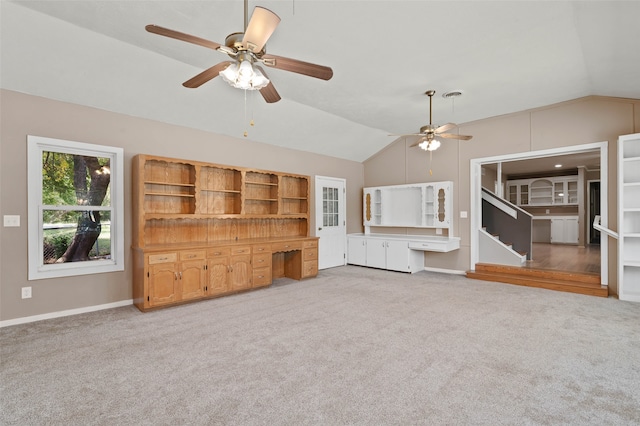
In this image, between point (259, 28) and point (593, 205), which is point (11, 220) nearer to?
point (259, 28)

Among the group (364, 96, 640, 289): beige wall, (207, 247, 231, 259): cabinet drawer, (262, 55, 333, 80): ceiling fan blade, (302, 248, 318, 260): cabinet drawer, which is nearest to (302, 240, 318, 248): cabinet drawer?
(302, 248, 318, 260): cabinet drawer

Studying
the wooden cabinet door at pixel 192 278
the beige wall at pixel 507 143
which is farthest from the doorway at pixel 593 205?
the wooden cabinet door at pixel 192 278

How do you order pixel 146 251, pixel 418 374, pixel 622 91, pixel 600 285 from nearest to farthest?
1. pixel 418 374
2. pixel 146 251
3. pixel 622 91
4. pixel 600 285

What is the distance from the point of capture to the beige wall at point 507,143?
15.2 ft

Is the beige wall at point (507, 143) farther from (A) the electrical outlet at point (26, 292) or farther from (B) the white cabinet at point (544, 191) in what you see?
(B) the white cabinet at point (544, 191)

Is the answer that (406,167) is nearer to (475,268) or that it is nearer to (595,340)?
(475,268)

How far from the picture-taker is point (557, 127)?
5.09 metres

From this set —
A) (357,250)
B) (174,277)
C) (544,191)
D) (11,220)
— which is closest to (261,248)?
(174,277)

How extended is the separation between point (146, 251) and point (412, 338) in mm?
3279

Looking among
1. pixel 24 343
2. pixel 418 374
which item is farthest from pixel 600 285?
pixel 24 343

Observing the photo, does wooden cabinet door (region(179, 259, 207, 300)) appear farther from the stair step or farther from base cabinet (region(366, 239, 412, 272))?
the stair step

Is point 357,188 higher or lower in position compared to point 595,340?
higher

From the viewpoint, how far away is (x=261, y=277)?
16.7 ft

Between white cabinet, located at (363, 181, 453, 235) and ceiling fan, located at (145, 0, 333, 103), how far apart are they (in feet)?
15.1
